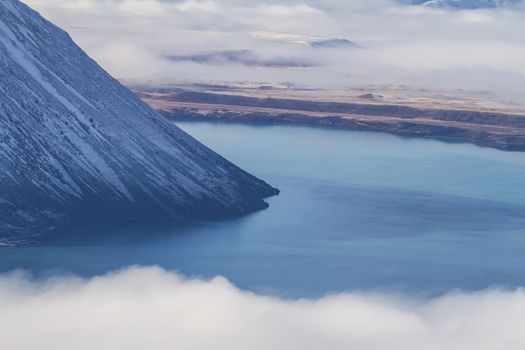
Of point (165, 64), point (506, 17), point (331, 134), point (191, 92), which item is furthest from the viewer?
point (506, 17)

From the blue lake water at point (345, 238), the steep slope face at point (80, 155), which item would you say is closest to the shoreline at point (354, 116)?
the blue lake water at point (345, 238)

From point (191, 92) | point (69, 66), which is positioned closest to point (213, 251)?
point (69, 66)

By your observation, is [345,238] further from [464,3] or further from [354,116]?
[464,3]

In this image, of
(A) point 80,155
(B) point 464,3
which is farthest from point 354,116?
(B) point 464,3

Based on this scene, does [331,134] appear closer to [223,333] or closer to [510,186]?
[510,186]

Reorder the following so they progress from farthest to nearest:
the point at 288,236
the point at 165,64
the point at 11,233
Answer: the point at 165,64 < the point at 288,236 < the point at 11,233

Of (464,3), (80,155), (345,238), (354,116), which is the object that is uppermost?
(464,3)
